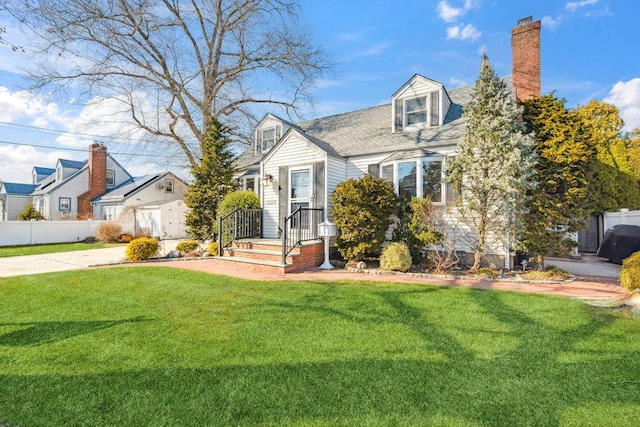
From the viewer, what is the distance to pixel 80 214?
84.8ft

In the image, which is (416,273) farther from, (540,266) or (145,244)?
(145,244)

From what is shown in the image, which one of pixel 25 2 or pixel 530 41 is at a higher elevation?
pixel 530 41

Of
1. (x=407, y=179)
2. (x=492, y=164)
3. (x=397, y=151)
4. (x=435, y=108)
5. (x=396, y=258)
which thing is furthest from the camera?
(x=435, y=108)

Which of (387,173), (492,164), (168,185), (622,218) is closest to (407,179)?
(387,173)

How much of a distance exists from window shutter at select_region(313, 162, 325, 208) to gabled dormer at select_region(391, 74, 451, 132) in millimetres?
3322

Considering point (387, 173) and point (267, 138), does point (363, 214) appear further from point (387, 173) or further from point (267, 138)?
point (267, 138)

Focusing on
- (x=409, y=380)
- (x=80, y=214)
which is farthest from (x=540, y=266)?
(x=80, y=214)

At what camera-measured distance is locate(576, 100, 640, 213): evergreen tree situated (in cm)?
1275

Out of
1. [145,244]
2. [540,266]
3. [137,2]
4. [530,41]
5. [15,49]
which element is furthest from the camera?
[137,2]

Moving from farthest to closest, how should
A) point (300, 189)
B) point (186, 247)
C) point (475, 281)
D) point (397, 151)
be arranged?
point (186, 247) → point (300, 189) → point (397, 151) → point (475, 281)

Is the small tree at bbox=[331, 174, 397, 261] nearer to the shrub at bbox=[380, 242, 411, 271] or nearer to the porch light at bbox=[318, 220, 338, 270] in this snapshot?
the porch light at bbox=[318, 220, 338, 270]

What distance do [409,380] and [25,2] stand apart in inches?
299

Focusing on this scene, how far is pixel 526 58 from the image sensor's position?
31.9ft

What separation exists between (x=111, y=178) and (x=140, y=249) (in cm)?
2313
